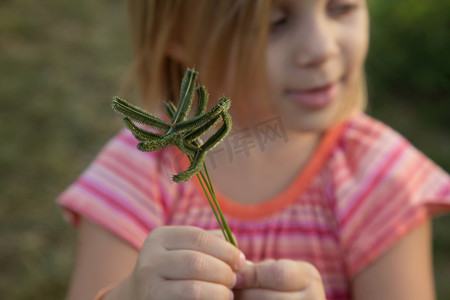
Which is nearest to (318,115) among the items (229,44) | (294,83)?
(294,83)

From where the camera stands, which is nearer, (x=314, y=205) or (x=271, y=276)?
(x=271, y=276)

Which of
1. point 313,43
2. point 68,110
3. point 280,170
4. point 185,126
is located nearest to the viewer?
point 185,126

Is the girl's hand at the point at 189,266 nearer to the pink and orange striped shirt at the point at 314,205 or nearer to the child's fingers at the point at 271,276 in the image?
the child's fingers at the point at 271,276

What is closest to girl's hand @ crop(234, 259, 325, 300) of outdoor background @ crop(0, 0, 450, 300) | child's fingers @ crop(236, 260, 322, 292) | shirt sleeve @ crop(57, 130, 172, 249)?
child's fingers @ crop(236, 260, 322, 292)

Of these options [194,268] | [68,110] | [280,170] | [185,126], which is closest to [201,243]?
[194,268]

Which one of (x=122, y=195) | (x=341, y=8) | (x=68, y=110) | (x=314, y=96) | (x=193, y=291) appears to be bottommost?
(x=193, y=291)

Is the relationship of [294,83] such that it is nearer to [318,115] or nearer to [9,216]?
[318,115]

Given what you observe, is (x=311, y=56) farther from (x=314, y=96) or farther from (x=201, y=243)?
(x=201, y=243)
